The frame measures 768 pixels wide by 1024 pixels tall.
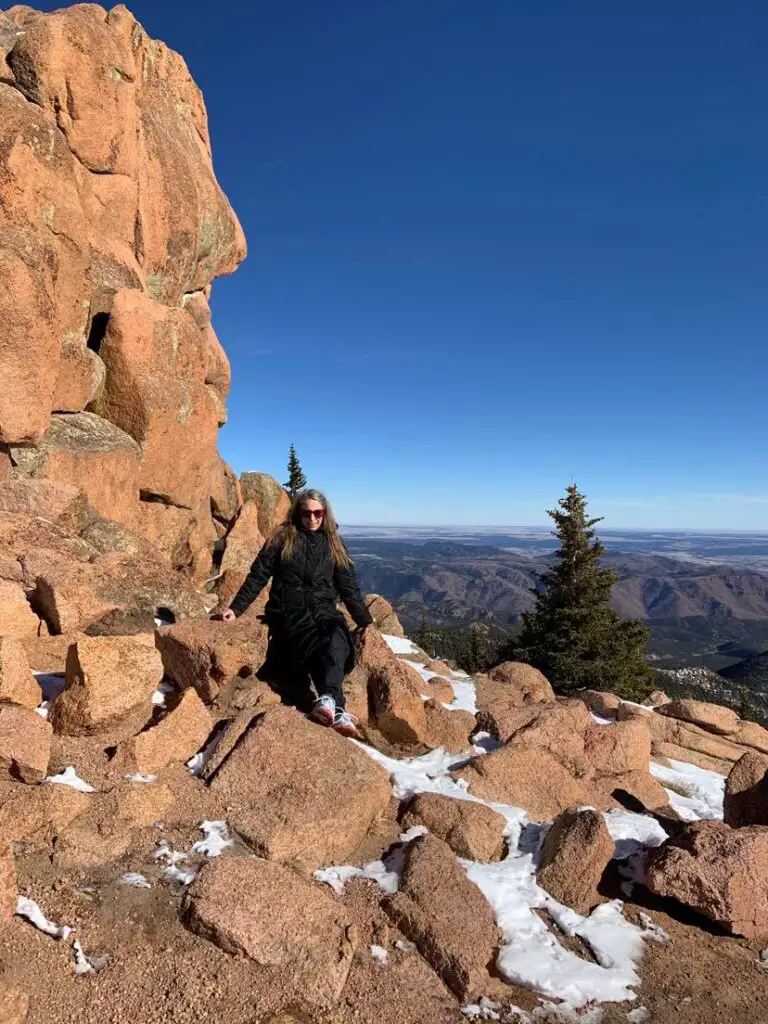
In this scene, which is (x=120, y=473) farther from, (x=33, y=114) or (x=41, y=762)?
(x=41, y=762)

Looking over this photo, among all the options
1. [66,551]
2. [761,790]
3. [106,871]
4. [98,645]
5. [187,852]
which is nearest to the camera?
[106,871]

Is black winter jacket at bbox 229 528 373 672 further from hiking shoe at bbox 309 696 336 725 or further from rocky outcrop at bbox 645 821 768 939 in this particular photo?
rocky outcrop at bbox 645 821 768 939

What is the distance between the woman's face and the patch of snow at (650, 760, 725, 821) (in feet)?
27.6

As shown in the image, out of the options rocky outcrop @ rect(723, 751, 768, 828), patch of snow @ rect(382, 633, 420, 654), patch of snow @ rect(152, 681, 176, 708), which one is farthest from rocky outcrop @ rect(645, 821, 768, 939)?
patch of snow @ rect(382, 633, 420, 654)

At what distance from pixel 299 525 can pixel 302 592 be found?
1.20 meters

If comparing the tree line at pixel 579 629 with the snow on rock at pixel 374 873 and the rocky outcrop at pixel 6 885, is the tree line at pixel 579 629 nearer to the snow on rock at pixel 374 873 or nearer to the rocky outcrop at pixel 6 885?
the snow on rock at pixel 374 873

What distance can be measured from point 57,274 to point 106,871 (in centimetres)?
1880

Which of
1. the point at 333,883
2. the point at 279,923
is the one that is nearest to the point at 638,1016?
the point at 333,883

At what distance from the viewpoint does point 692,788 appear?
41.4ft

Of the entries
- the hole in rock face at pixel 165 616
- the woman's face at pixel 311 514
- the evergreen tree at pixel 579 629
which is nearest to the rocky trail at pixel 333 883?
the woman's face at pixel 311 514

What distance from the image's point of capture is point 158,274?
29.6m

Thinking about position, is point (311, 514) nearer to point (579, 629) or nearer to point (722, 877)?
point (722, 877)

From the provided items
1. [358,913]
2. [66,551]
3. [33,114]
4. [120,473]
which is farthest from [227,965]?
[33,114]

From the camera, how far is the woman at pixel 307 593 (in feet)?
31.0
